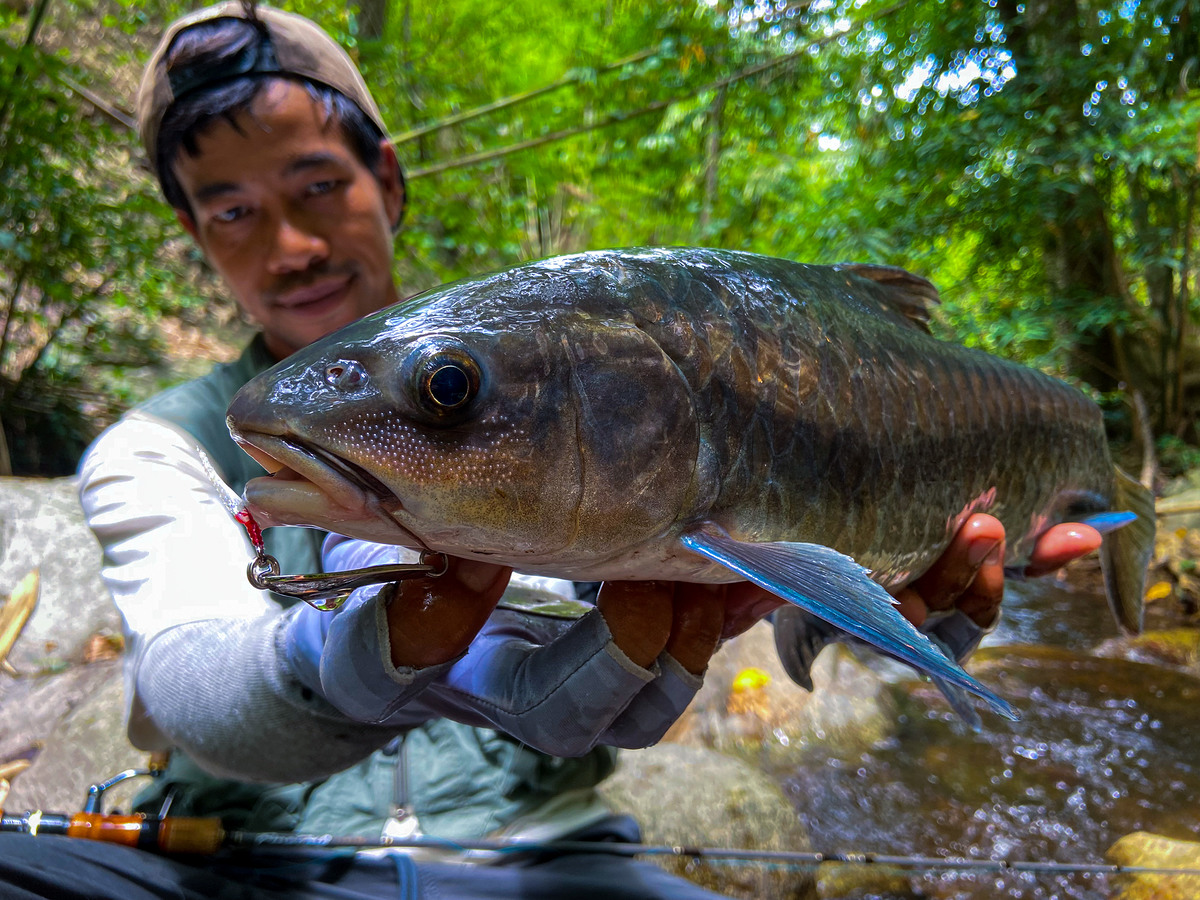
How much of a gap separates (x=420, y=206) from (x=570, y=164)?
2.93 metres

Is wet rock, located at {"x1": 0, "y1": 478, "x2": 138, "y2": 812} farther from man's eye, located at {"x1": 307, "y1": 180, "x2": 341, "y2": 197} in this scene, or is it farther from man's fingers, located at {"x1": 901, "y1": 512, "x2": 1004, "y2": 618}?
man's fingers, located at {"x1": 901, "y1": 512, "x2": 1004, "y2": 618}

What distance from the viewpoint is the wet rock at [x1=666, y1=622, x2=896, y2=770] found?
4.00 m

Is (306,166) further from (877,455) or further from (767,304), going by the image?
(877,455)

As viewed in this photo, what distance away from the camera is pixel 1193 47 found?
5.11 meters

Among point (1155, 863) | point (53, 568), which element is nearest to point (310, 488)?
point (1155, 863)

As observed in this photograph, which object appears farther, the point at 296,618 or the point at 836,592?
the point at 296,618

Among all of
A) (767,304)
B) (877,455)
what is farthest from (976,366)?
(767,304)

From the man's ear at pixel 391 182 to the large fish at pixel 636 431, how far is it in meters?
1.38

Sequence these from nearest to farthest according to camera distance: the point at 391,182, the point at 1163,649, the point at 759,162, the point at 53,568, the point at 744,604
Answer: the point at 744,604 → the point at 391,182 → the point at 53,568 → the point at 1163,649 → the point at 759,162

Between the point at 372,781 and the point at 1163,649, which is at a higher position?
the point at 372,781

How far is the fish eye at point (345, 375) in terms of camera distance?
91 centimetres

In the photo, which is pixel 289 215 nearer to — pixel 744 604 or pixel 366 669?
pixel 366 669

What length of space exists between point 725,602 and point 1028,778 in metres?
3.29

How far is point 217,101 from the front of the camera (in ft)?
5.92
